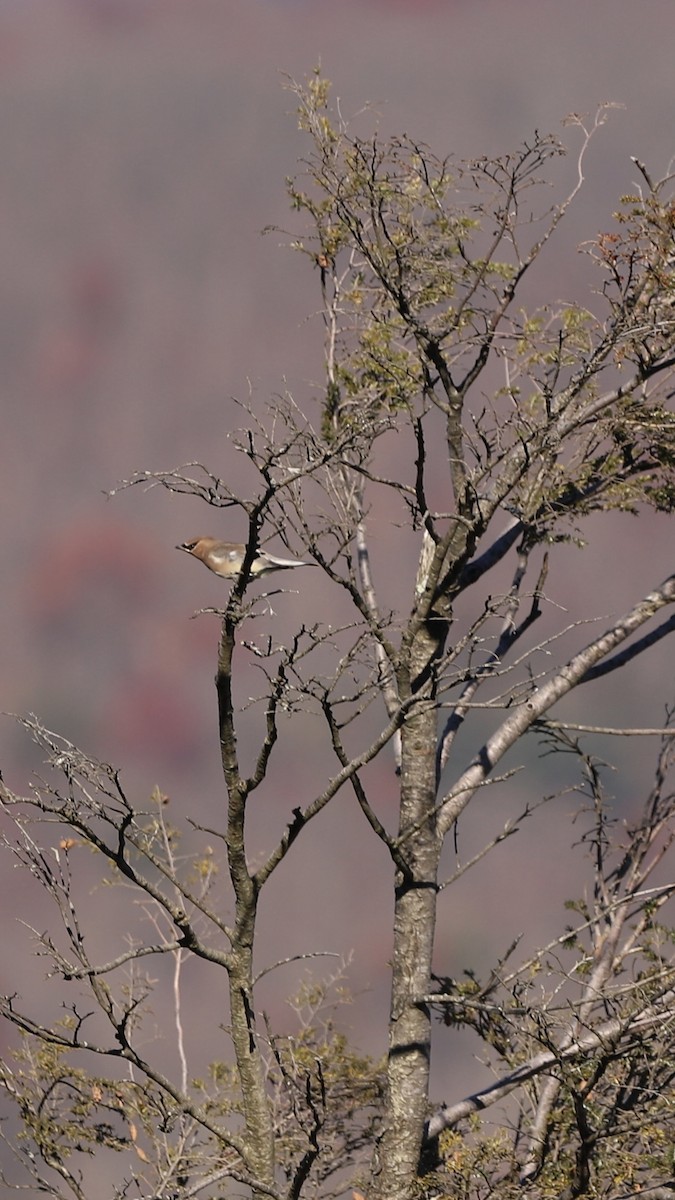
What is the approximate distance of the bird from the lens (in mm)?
9453

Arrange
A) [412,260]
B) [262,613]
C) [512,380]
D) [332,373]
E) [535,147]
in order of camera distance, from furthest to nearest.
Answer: [332,373] < [512,380] < [412,260] < [535,147] < [262,613]

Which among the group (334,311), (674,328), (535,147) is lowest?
(674,328)

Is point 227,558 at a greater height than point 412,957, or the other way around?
point 227,558

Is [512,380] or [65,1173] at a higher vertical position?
[512,380]

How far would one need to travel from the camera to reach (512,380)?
11727 millimetres

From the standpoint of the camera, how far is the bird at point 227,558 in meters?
9.45

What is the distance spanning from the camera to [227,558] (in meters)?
9.81

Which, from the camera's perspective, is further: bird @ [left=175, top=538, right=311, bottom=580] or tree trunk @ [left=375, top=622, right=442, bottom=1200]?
tree trunk @ [left=375, top=622, right=442, bottom=1200]

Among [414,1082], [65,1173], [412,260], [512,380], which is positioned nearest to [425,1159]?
[414,1082]

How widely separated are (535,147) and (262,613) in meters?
3.93

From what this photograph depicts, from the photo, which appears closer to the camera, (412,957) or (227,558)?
(227,558)

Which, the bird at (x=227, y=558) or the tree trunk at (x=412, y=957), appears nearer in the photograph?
the bird at (x=227, y=558)

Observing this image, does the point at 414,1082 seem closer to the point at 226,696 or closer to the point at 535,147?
the point at 226,696

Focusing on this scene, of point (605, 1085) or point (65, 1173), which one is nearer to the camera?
point (65, 1173)
